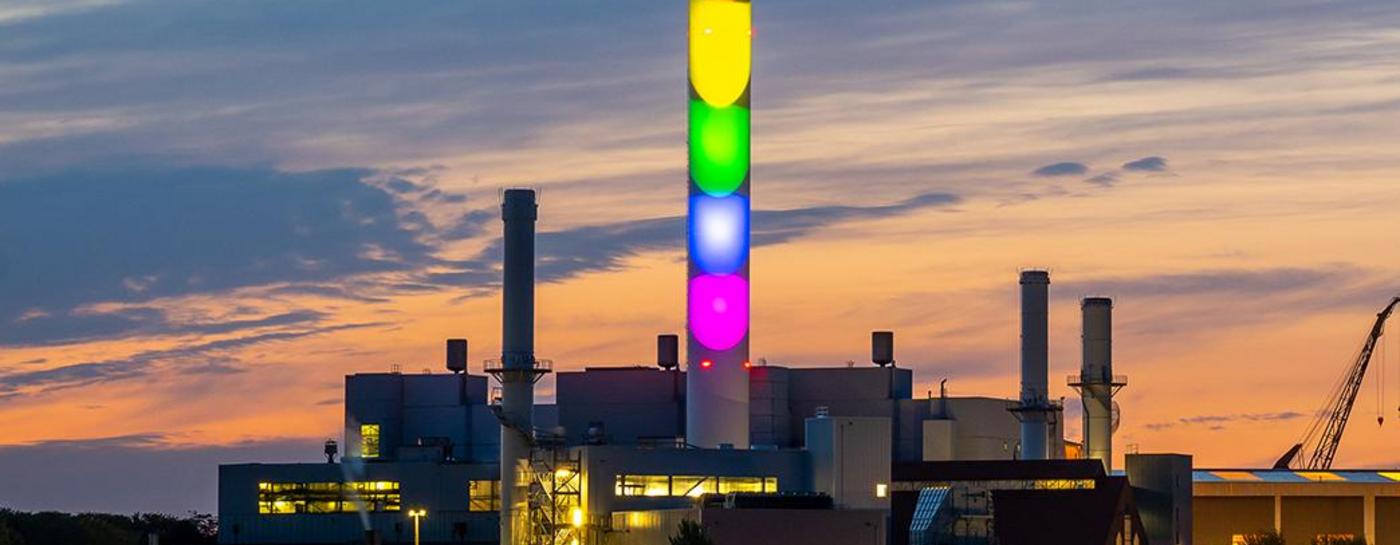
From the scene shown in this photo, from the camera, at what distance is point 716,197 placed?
133500 millimetres

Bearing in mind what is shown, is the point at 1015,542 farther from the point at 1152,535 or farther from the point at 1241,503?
the point at 1241,503

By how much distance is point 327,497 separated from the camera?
486ft

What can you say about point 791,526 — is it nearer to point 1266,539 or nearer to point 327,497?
point 327,497

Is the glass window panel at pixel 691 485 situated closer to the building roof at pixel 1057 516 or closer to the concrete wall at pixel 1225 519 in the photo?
the building roof at pixel 1057 516

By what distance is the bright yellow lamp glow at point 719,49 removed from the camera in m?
132

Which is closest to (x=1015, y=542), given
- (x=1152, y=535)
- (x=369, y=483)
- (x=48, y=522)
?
(x=1152, y=535)

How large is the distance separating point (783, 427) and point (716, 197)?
2376 centimetres

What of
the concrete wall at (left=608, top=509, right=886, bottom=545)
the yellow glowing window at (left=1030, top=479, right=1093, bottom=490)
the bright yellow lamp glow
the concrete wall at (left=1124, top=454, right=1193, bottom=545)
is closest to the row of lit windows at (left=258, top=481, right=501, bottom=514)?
the bright yellow lamp glow

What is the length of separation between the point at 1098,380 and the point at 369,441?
41967mm

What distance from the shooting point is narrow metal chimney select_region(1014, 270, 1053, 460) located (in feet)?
488

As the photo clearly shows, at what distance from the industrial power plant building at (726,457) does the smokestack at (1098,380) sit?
0.13 m

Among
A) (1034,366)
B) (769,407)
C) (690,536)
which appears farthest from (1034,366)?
(690,536)

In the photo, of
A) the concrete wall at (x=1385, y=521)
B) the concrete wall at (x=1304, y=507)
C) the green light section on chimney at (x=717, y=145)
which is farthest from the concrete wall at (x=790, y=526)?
the concrete wall at (x=1385, y=521)

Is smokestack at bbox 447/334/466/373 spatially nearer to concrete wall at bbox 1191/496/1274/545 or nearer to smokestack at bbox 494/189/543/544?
smokestack at bbox 494/189/543/544
